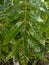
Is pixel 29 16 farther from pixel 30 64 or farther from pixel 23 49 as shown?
pixel 30 64

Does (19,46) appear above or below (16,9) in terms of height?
below

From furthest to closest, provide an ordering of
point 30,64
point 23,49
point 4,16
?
point 30,64, point 4,16, point 23,49

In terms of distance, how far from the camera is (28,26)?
0.84 metres

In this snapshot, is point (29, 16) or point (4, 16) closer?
point (29, 16)

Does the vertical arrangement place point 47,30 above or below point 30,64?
above

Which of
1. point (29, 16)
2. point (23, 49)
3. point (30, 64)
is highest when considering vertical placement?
point (29, 16)

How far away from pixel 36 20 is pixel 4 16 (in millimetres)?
309

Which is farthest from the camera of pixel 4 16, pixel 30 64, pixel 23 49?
pixel 30 64

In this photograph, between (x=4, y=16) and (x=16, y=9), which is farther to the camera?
(x=4, y=16)

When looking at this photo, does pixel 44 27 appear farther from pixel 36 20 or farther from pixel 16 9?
pixel 16 9

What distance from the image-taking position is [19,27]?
2.67 feet

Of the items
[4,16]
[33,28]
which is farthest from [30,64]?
[33,28]

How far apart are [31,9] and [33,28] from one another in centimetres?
8

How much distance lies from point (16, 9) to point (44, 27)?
0.15 meters
